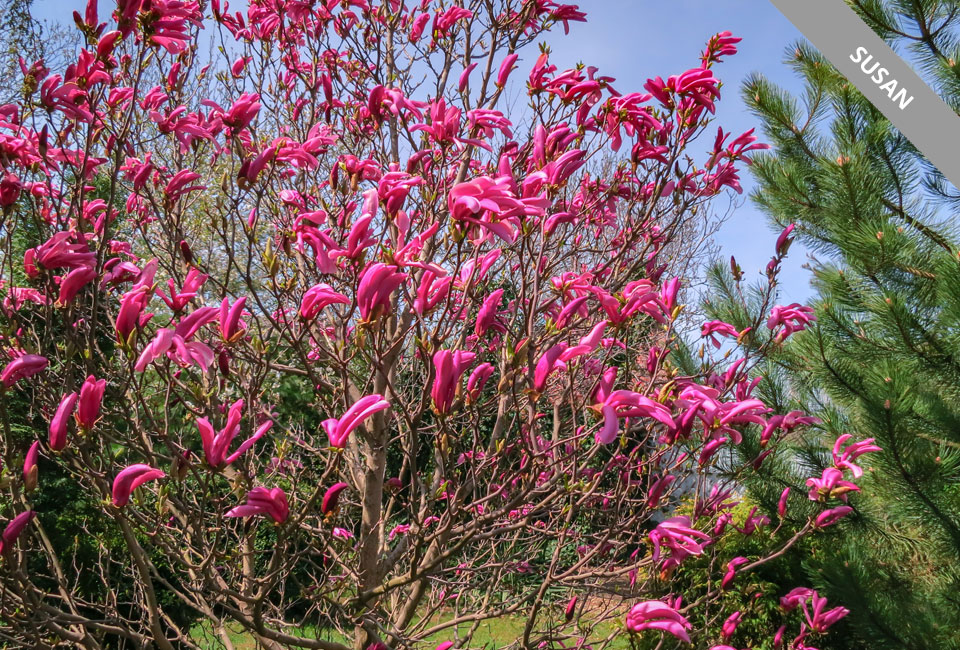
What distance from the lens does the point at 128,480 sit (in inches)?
64.0

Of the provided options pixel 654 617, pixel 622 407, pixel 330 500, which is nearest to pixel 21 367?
pixel 330 500

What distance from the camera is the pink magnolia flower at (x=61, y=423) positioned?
65.6 inches

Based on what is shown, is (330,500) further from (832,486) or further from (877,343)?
(877,343)

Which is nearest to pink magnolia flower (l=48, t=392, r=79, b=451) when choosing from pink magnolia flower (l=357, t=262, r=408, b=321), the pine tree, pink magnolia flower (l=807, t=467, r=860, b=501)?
pink magnolia flower (l=357, t=262, r=408, b=321)

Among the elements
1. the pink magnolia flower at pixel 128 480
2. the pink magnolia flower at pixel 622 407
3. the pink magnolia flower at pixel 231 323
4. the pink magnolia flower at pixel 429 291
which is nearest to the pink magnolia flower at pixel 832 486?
the pink magnolia flower at pixel 622 407

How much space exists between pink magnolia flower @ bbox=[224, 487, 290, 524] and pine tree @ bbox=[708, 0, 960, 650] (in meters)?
3.06

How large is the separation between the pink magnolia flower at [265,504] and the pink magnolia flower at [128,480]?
220mm

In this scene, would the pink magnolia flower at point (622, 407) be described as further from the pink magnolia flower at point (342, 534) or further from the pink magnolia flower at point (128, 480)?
the pink magnolia flower at point (342, 534)

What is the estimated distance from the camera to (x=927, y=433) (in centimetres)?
375

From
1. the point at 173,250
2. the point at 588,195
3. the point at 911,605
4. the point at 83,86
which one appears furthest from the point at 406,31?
the point at 911,605

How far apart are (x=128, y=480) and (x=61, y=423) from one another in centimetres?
23

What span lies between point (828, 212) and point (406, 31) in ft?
8.93

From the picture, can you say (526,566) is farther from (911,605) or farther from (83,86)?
(83,86)

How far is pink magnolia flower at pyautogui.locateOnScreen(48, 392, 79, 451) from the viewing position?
1.67 meters
